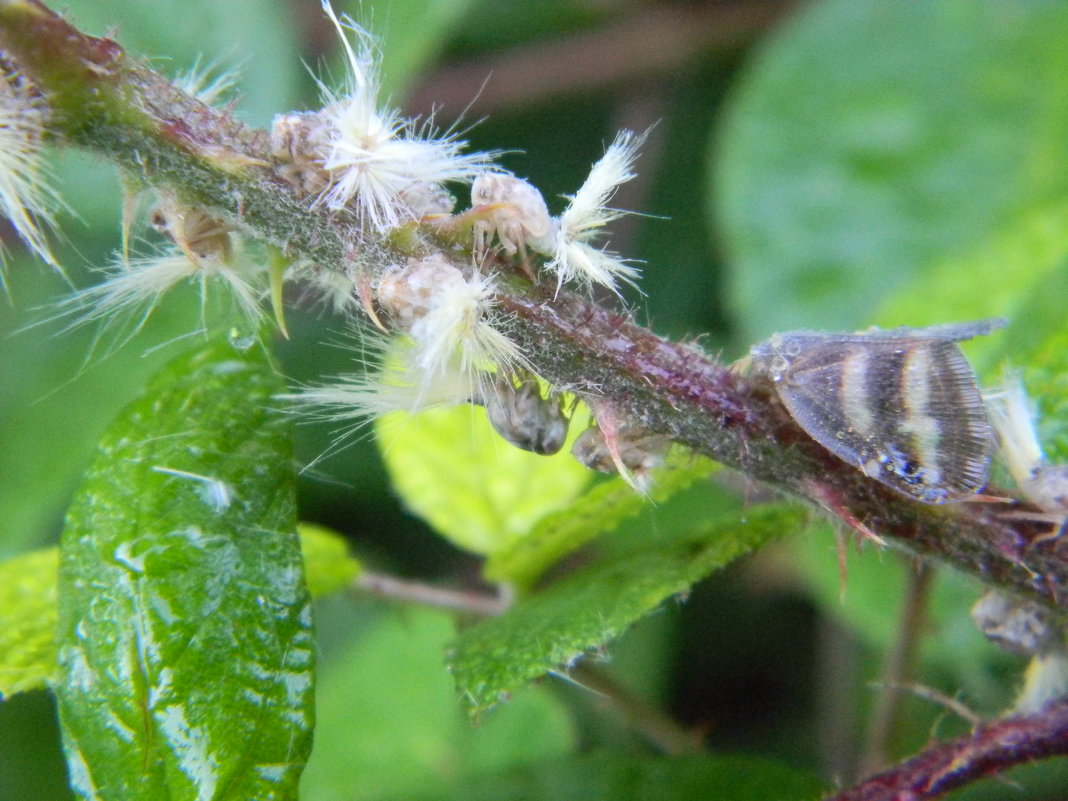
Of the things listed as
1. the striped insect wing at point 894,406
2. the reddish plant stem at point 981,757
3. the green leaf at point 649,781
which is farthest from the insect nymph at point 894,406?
the green leaf at point 649,781

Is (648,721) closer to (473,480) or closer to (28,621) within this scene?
(473,480)

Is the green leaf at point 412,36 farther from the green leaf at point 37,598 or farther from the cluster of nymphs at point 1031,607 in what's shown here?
the cluster of nymphs at point 1031,607

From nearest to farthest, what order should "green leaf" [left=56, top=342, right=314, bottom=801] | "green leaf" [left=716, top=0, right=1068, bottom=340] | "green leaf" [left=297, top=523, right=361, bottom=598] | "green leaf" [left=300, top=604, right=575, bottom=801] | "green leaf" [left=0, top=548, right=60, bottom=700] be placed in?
1. "green leaf" [left=56, top=342, right=314, bottom=801]
2. "green leaf" [left=0, top=548, right=60, bottom=700]
3. "green leaf" [left=297, top=523, right=361, bottom=598]
4. "green leaf" [left=300, top=604, right=575, bottom=801]
5. "green leaf" [left=716, top=0, right=1068, bottom=340]

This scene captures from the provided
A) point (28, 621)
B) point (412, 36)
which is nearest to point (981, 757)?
point (28, 621)

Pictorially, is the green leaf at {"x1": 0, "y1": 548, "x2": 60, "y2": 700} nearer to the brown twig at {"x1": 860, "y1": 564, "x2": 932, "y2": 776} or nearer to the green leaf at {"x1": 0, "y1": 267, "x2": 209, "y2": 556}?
the green leaf at {"x1": 0, "y1": 267, "x2": 209, "y2": 556}

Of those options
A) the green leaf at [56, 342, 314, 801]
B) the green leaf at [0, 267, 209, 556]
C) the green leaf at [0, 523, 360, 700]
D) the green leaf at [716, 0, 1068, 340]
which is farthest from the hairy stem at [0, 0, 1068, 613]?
the green leaf at [716, 0, 1068, 340]
